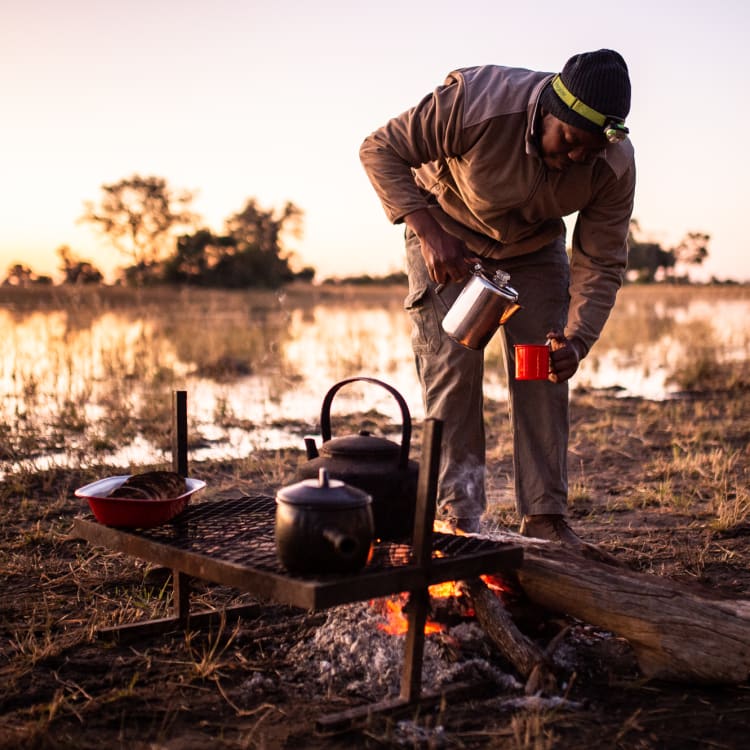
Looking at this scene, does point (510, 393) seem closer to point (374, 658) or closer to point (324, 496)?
point (374, 658)

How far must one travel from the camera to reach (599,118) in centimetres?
307

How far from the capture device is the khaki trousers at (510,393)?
12.5 feet

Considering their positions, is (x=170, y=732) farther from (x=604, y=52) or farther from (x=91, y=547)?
(x=604, y=52)

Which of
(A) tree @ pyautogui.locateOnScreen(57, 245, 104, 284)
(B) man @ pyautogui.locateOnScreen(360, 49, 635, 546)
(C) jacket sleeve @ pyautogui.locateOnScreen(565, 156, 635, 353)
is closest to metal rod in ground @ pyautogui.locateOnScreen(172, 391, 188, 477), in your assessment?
(B) man @ pyautogui.locateOnScreen(360, 49, 635, 546)

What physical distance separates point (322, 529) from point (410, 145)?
1806 millimetres

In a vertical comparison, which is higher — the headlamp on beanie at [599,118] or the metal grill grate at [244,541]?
the headlamp on beanie at [599,118]

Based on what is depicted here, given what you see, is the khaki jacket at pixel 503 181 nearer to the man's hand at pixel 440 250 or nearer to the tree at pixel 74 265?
the man's hand at pixel 440 250

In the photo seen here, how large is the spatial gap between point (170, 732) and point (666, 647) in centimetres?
146

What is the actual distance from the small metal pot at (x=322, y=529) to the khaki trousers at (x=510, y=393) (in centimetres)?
150

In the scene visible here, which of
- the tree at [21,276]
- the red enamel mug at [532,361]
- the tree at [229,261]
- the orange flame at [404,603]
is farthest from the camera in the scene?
the tree at [229,261]

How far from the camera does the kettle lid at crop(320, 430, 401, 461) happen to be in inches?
115

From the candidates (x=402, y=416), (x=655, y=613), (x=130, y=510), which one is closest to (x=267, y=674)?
(x=130, y=510)

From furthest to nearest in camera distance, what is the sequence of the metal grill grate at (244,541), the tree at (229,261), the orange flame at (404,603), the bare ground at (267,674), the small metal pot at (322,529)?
the tree at (229,261), the orange flame at (404,603), the metal grill grate at (244,541), the bare ground at (267,674), the small metal pot at (322,529)

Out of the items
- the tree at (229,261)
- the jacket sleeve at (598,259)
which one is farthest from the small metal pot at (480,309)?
the tree at (229,261)
